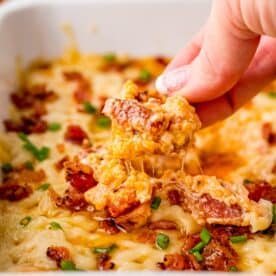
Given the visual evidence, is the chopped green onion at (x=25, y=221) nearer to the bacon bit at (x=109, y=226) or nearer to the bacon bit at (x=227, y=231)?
the bacon bit at (x=109, y=226)

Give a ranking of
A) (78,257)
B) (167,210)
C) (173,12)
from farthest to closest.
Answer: (173,12) → (167,210) → (78,257)

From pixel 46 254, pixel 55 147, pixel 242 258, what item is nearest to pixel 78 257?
pixel 46 254

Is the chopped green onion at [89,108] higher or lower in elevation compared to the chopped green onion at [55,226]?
higher

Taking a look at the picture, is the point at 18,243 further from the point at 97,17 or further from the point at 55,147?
the point at 97,17

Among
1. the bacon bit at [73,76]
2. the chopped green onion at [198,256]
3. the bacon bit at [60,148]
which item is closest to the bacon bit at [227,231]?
the chopped green onion at [198,256]

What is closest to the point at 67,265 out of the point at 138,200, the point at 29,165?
the point at 138,200

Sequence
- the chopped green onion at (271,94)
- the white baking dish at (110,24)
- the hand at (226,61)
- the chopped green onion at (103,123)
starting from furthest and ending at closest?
the white baking dish at (110,24), the chopped green onion at (271,94), the chopped green onion at (103,123), the hand at (226,61)
